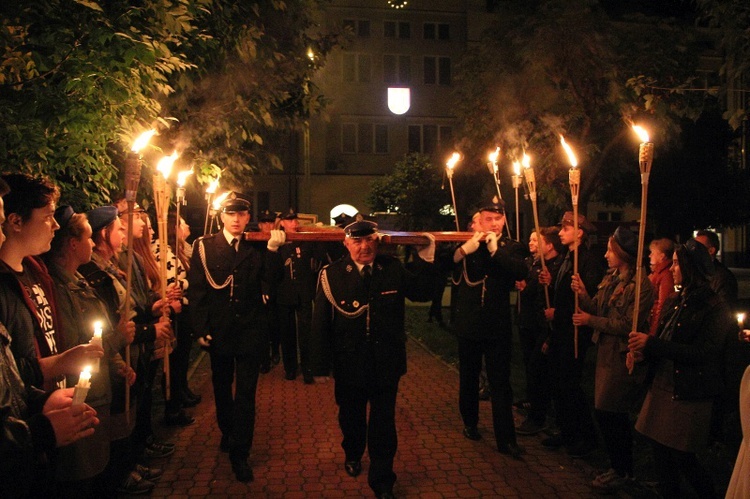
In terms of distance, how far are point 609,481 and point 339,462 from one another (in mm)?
2501

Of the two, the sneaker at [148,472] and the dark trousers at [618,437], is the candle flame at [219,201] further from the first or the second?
the dark trousers at [618,437]

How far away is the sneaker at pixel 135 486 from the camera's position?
5797 mm

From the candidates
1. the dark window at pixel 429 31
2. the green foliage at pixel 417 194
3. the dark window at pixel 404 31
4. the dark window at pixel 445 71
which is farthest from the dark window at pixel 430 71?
the green foliage at pixel 417 194

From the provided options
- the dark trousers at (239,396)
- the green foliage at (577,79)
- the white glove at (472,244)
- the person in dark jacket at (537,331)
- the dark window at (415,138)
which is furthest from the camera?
the dark window at (415,138)

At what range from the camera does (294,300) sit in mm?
10891

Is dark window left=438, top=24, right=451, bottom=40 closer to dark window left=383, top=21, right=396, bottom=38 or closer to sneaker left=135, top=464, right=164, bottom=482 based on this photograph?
dark window left=383, top=21, right=396, bottom=38

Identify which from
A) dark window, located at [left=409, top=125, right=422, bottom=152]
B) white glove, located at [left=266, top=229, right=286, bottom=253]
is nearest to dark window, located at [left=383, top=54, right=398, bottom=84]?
dark window, located at [left=409, top=125, right=422, bottom=152]

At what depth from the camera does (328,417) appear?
27.5 ft

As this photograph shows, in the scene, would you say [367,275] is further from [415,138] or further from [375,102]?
[415,138]

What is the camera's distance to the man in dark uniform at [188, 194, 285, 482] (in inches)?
249

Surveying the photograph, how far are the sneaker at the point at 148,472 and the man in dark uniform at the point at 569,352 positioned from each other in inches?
150

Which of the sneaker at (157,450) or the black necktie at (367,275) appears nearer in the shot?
the black necktie at (367,275)

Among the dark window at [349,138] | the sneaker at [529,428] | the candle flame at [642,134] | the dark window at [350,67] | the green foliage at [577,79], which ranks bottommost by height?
the sneaker at [529,428]

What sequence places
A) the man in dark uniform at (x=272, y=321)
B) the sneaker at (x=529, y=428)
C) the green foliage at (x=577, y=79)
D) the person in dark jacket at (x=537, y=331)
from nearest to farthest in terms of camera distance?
the sneaker at (x=529, y=428), the person in dark jacket at (x=537, y=331), the man in dark uniform at (x=272, y=321), the green foliage at (x=577, y=79)
